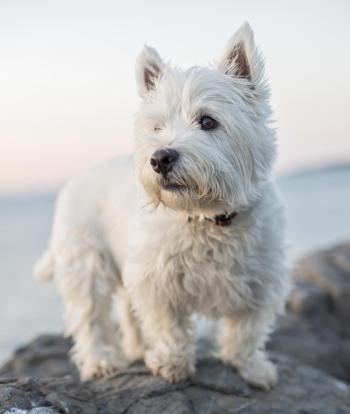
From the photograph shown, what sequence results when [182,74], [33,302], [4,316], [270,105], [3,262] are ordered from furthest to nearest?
[3,262] → [33,302] → [4,316] → [270,105] → [182,74]

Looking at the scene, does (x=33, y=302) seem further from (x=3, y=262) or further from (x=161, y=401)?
(x=161, y=401)

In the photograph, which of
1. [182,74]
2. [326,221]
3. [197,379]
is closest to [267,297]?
[197,379]

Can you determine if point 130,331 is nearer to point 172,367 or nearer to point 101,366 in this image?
point 101,366

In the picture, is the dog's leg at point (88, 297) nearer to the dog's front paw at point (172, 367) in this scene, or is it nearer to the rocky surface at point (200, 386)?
the rocky surface at point (200, 386)

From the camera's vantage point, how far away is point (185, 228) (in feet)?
15.3

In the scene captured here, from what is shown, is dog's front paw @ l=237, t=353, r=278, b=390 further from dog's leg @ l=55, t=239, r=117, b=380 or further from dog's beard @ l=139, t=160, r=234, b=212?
dog's beard @ l=139, t=160, r=234, b=212

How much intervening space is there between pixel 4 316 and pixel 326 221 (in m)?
13.6

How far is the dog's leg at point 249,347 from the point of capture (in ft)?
16.9

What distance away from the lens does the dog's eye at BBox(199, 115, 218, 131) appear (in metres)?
4.32

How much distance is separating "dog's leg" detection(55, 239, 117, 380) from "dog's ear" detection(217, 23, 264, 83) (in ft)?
6.73

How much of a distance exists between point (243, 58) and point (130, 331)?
294cm

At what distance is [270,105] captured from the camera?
471 centimetres

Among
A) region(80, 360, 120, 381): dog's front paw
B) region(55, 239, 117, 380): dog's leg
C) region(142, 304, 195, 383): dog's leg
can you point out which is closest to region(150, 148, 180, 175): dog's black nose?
region(142, 304, 195, 383): dog's leg

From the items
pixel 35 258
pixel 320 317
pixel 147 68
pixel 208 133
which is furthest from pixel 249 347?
pixel 35 258
